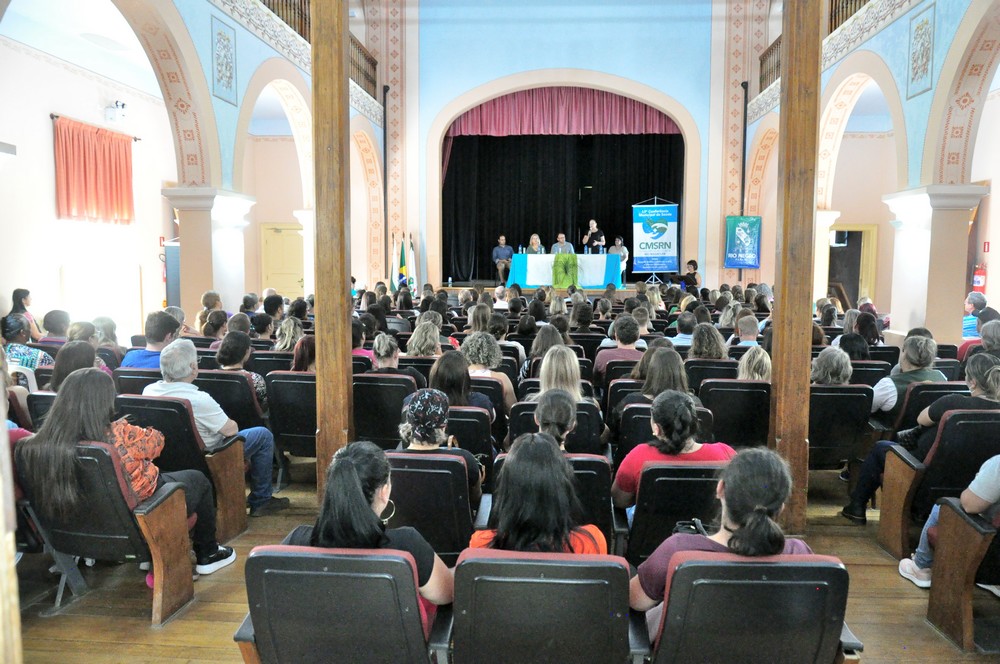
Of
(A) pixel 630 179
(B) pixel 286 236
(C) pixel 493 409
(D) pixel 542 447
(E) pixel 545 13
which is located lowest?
(C) pixel 493 409

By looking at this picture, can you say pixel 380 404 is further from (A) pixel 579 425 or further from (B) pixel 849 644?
(B) pixel 849 644

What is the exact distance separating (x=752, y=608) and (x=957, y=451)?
6.72 ft

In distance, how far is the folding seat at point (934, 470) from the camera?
324cm

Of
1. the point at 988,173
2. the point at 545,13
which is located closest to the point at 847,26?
the point at 988,173

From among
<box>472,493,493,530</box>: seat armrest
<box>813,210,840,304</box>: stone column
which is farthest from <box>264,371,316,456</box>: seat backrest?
<box>813,210,840,304</box>: stone column

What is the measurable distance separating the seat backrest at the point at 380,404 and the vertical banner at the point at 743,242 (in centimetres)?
1022

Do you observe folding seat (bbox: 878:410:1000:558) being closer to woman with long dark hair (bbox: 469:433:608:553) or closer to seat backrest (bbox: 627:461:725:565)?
seat backrest (bbox: 627:461:725:565)

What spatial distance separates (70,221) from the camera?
33.3 ft

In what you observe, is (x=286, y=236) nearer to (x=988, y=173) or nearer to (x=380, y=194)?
(x=380, y=194)

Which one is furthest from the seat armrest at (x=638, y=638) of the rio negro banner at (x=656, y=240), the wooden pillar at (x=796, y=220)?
the rio negro banner at (x=656, y=240)

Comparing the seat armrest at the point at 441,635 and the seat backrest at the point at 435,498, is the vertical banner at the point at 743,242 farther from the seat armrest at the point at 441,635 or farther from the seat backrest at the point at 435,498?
the seat armrest at the point at 441,635

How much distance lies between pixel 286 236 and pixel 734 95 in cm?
922

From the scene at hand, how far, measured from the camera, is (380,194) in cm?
1392

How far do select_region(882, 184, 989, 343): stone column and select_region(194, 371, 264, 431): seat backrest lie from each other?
6596mm
